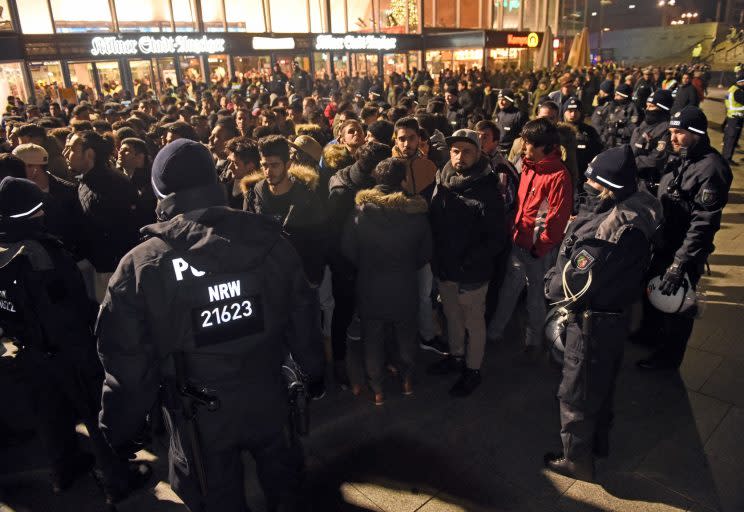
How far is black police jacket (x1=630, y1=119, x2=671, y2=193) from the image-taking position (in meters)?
5.40

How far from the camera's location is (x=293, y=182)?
4273mm

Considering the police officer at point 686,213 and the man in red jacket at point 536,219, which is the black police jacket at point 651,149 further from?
the man in red jacket at point 536,219

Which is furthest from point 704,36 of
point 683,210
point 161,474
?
point 161,474

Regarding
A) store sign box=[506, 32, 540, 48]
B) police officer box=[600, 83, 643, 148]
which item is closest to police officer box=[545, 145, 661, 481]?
police officer box=[600, 83, 643, 148]

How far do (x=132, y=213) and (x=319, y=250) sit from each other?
1.87 meters

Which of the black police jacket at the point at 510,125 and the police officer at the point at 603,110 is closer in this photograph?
the black police jacket at the point at 510,125

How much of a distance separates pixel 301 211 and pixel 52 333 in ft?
6.50

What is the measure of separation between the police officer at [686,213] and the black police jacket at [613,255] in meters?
1.06

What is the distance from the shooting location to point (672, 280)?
3945 mm

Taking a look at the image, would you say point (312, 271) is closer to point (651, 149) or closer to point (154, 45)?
point (651, 149)

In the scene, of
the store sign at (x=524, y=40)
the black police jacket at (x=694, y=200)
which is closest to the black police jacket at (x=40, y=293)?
the black police jacket at (x=694, y=200)

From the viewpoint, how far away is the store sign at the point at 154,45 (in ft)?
55.5

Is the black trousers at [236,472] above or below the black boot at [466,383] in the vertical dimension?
above

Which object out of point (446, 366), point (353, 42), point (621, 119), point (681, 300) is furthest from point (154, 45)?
point (681, 300)
